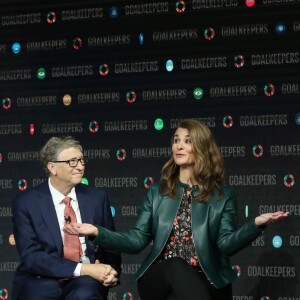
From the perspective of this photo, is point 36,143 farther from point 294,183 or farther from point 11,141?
point 294,183

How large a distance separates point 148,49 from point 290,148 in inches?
46.7

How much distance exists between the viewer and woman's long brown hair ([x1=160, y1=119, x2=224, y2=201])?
4703 mm

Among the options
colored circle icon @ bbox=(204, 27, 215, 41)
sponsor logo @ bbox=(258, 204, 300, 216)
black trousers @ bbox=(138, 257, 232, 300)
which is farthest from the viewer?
colored circle icon @ bbox=(204, 27, 215, 41)

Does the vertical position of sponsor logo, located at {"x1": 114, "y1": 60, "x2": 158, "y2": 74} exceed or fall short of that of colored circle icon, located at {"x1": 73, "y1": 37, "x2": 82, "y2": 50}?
it falls short

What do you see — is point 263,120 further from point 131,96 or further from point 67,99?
point 67,99

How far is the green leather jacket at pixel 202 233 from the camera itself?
14.9 ft

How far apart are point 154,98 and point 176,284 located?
1930mm

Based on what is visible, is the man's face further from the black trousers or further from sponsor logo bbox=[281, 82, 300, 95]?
sponsor logo bbox=[281, 82, 300, 95]

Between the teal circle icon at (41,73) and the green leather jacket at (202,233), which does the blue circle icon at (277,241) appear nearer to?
the green leather jacket at (202,233)

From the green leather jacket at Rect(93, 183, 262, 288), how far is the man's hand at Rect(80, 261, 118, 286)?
0.12m

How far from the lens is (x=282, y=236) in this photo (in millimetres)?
5594

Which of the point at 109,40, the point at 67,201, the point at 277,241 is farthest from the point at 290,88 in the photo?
the point at 67,201

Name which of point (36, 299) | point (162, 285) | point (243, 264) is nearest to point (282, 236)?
point (243, 264)

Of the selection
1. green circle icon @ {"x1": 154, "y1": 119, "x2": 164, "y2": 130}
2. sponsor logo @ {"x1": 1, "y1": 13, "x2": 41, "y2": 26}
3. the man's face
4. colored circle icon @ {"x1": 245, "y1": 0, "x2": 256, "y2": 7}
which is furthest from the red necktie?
sponsor logo @ {"x1": 1, "y1": 13, "x2": 41, "y2": 26}
